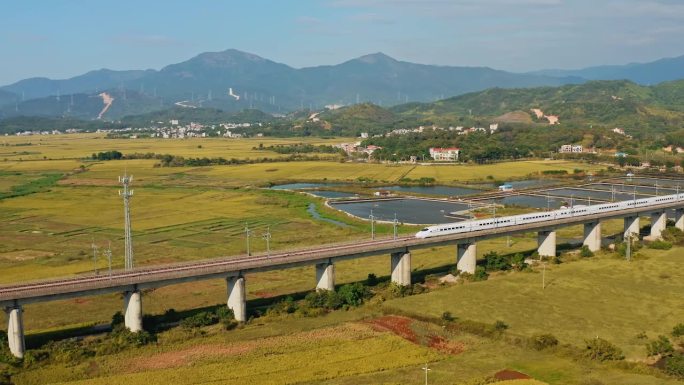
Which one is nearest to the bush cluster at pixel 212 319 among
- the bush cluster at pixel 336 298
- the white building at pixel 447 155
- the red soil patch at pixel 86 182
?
the bush cluster at pixel 336 298

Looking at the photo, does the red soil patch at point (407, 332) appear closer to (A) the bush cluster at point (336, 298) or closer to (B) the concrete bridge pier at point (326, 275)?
(A) the bush cluster at point (336, 298)

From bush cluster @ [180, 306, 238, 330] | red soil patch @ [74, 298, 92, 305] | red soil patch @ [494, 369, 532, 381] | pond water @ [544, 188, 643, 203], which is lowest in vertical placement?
red soil patch @ [494, 369, 532, 381]

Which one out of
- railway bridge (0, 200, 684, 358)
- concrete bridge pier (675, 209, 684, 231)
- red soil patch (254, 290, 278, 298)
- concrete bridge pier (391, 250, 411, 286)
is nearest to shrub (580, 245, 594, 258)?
railway bridge (0, 200, 684, 358)

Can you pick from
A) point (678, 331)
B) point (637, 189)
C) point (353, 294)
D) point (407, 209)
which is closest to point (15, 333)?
point (353, 294)

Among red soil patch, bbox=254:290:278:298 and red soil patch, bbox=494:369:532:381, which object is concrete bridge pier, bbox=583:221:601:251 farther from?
red soil patch, bbox=494:369:532:381

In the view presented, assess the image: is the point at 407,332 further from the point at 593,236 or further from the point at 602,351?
the point at 593,236

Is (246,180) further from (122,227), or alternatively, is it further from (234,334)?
(234,334)

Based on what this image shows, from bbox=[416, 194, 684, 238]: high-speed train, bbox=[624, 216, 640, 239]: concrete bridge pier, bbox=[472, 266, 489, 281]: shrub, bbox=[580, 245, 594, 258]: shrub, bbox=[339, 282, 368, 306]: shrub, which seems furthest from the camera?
bbox=[624, 216, 640, 239]: concrete bridge pier
